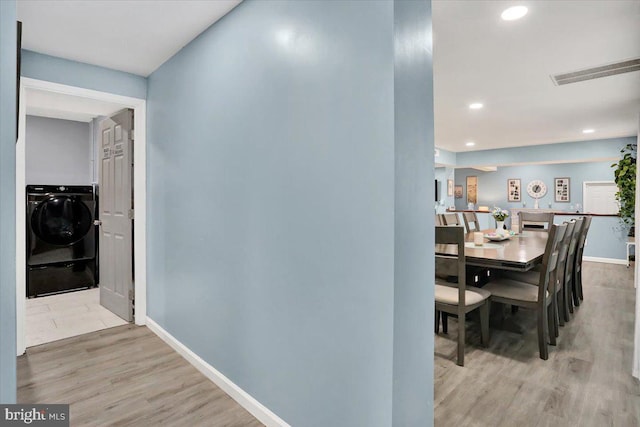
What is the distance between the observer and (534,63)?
10.1 ft

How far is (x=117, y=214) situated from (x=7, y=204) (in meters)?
3.18

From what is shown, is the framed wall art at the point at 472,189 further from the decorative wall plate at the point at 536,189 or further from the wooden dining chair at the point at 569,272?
the wooden dining chair at the point at 569,272

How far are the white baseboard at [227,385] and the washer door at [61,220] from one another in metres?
2.56

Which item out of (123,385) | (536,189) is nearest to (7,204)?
(123,385)

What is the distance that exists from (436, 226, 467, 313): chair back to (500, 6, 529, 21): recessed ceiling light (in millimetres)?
1442

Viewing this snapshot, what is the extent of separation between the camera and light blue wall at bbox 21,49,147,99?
282 centimetres

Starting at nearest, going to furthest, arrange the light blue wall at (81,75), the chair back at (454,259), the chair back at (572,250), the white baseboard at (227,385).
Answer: the white baseboard at (227,385)
the chair back at (454,259)
the light blue wall at (81,75)
the chair back at (572,250)

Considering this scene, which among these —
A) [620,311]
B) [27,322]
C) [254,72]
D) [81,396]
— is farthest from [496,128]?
[27,322]

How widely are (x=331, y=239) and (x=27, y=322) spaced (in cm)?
376

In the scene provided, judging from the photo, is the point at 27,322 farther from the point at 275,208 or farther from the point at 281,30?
the point at 281,30

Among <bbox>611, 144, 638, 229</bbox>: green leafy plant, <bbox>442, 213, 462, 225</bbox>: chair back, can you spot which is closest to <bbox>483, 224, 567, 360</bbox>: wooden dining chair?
<bbox>442, 213, 462, 225</bbox>: chair back

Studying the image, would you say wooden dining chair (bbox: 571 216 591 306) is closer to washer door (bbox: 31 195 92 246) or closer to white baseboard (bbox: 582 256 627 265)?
white baseboard (bbox: 582 256 627 265)

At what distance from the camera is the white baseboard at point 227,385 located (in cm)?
189

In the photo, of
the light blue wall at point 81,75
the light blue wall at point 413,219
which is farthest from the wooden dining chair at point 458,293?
the light blue wall at point 81,75
